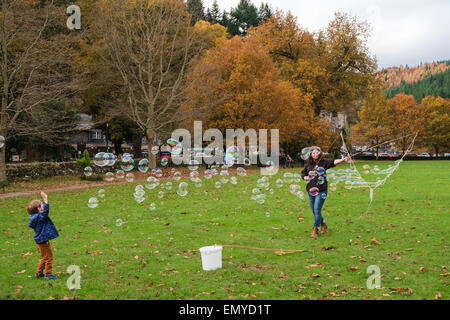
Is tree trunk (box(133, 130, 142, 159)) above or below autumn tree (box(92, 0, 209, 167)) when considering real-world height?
below

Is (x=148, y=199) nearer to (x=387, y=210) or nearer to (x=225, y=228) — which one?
(x=225, y=228)

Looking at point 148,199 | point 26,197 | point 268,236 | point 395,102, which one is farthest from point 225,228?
point 395,102

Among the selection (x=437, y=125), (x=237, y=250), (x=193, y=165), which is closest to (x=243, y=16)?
(x=437, y=125)

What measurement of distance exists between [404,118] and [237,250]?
6526cm

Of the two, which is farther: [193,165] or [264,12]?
[264,12]

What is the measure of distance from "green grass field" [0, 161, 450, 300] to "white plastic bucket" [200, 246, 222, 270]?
0.55ft

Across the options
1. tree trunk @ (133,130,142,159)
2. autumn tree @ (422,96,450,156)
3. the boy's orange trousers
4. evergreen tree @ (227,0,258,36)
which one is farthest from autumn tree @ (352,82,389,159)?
the boy's orange trousers

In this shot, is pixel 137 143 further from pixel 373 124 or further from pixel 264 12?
pixel 264 12

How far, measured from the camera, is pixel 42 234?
24.6ft

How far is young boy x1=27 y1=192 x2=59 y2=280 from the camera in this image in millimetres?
7484

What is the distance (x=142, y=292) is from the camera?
6750mm

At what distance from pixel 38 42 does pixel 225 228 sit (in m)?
21.1
